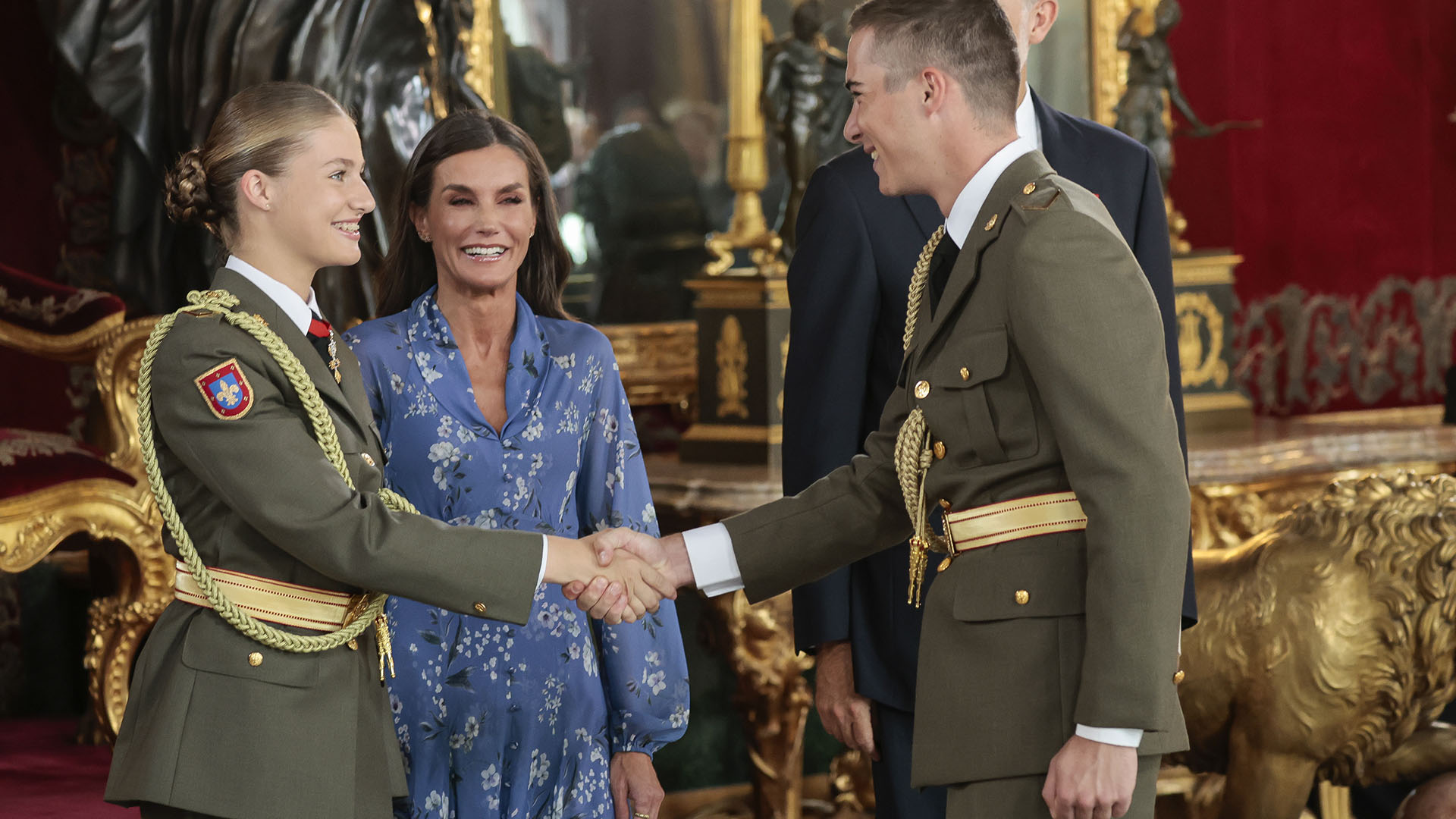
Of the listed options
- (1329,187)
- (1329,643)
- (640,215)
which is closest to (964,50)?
(1329,643)

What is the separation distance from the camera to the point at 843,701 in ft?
7.04

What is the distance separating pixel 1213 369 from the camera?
504cm

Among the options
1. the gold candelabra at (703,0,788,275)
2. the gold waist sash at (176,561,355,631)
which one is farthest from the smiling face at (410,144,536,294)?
the gold candelabra at (703,0,788,275)

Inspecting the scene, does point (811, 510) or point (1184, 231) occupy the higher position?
point (1184, 231)

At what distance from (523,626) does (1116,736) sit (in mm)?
763

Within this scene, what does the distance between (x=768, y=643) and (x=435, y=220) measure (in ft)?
6.49

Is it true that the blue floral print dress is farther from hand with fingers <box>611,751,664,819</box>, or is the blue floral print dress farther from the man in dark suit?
the man in dark suit

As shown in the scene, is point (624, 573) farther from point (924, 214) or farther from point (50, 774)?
point (50, 774)

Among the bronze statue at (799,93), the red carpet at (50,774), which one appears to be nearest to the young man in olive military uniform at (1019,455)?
the red carpet at (50,774)

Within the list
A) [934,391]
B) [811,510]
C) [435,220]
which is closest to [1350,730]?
[811,510]

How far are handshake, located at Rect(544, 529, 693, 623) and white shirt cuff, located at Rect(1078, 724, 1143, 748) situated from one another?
2.16 feet

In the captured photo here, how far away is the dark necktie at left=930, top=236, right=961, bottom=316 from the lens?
5.98ft

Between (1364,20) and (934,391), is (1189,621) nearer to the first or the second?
(934,391)

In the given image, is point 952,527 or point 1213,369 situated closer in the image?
point 952,527
